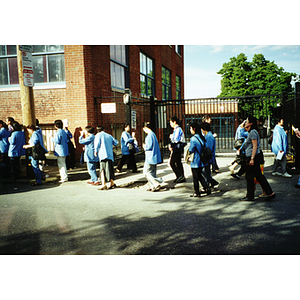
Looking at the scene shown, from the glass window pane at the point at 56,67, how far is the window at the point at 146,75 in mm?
6774

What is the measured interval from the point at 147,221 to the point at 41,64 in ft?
30.1

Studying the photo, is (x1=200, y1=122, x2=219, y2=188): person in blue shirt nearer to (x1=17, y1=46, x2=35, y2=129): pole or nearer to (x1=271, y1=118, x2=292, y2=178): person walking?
(x1=271, y1=118, x2=292, y2=178): person walking

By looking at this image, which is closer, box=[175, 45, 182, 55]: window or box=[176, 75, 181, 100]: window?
box=[175, 45, 182, 55]: window

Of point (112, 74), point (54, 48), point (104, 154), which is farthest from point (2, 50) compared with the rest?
point (104, 154)

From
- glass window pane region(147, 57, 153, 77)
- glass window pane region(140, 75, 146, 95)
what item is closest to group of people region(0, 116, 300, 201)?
glass window pane region(140, 75, 146, 95)

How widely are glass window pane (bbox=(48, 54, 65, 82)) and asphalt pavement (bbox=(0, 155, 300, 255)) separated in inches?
201

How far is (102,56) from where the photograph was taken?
12.0 meters

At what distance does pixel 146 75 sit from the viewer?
18156 millimetres

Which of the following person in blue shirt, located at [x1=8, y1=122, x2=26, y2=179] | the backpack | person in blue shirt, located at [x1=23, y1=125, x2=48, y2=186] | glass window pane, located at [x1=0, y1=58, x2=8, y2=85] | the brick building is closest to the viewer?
the backpack

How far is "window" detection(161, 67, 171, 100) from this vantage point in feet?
73.8

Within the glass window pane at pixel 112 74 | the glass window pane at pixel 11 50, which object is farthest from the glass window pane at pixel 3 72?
the glass window pane at pixel 112 74

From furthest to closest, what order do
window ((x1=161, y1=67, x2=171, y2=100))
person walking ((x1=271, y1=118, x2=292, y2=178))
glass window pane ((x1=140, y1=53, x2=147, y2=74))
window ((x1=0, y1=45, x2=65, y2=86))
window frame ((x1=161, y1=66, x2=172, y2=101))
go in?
window ((x1=161, y1=67, x2=171, y2=100)) → window frame ((x1=161, y1=66, x2=172, y2=101)) → glass window pane ((x1=140, y1=53, x2=147, y2=74)) → window ((x1=0, y1=45, x2=65, y2=86)) → person walking ((x1=271, y1=118, x2=292, y2=178))

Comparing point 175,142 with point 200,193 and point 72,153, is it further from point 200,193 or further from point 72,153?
point 72,153

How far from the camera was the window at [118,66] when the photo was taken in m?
13.3
